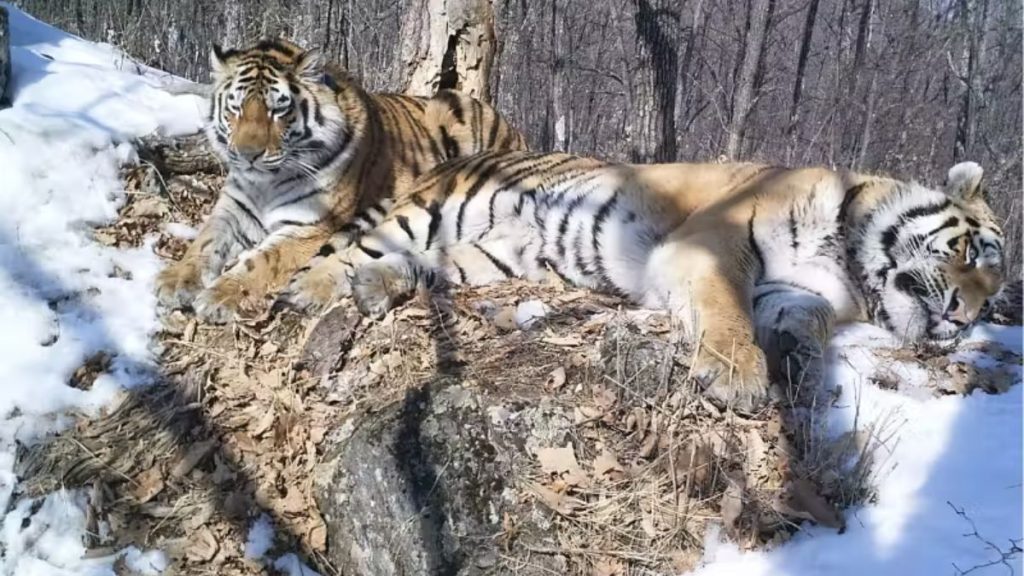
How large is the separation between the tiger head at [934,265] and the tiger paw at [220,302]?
2.65 meters

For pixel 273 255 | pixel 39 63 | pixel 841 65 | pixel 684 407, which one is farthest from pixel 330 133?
pixel 841 65

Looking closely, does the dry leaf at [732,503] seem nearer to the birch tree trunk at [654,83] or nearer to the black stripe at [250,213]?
the black stripe at [250,213]

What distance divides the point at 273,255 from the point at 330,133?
71 cm

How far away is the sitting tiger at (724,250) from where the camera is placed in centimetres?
317

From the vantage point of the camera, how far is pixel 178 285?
11.9 feet

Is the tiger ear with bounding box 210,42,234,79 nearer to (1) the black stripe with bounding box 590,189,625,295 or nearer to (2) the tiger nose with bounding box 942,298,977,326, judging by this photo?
(1) the black stripe with bounding box 590,189,625,295

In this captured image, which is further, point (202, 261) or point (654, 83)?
point (654, 83)

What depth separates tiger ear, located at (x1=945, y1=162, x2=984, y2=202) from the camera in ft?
12.0

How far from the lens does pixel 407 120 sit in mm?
4840

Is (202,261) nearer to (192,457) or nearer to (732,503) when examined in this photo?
(192,457)

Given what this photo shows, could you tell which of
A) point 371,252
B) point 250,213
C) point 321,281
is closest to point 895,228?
point 371,252

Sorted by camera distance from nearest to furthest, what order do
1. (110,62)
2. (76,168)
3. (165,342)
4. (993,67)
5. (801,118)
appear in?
1. (165,342)
2. (76,168)
3. (110,62)
4. (993,67)
5. (801,118)

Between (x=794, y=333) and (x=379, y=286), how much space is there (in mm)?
1634

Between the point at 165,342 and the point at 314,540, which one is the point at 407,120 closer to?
the point at 165,342
